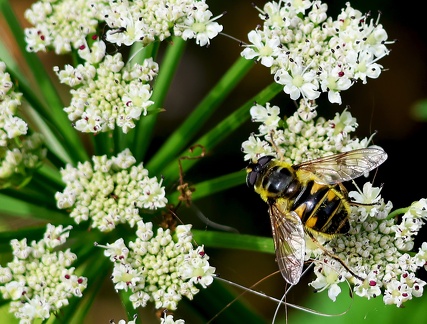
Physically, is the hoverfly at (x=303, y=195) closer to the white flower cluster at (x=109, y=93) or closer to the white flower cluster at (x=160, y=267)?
the white flower cluster at (x=160, y=267)

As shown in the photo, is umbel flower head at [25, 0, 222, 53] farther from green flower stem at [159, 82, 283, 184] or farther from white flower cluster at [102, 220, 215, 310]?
white flower cluster at [102, 220, 215, 310]

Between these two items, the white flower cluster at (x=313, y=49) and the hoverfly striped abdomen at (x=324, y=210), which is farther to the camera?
the white flower cluster at (x=313, y=49)

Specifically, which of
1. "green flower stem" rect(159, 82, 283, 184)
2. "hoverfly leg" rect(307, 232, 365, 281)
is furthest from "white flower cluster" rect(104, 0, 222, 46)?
"hoverfly leg" rect(307, 232, 365, 281)

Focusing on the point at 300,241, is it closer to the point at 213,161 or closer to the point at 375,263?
the point at 375,263

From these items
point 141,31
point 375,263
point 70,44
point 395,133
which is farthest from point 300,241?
point 395,133

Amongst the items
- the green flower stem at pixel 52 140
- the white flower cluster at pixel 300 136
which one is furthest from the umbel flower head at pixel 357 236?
the green flower stem at pixel 52 140

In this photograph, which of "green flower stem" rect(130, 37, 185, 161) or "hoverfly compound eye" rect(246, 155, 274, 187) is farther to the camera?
"green flower stem" rect(130, 37, 185, 161)

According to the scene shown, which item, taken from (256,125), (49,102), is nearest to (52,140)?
(49,102)
